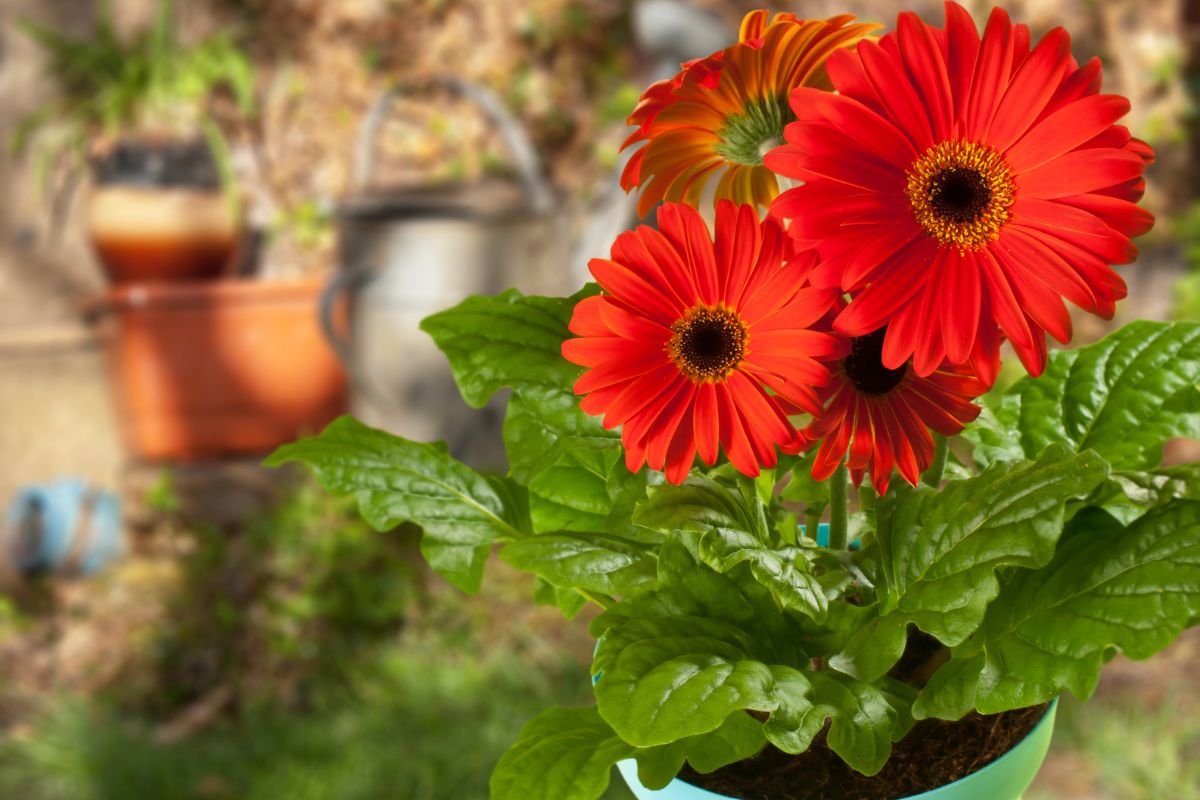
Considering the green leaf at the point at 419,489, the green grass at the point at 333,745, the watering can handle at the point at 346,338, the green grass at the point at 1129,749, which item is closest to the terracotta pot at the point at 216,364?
the watering can handle at the point at 346,338

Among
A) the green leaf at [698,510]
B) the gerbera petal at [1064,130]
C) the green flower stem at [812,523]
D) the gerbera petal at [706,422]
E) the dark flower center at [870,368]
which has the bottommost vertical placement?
the green flower stem at [812,523]

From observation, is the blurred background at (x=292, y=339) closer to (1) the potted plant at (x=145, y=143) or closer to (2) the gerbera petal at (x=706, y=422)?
(1) the potted plant at (x=145, y=143)

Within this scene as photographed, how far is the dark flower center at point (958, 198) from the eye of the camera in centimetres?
46

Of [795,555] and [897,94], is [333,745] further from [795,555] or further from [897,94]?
[897,94]

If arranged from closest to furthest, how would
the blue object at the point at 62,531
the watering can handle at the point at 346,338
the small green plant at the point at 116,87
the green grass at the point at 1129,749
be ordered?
the green grass at the point at 1129,749
the watering can handle at the point at 346,338
the blue object at the point at 62,531
the small green plant at the point at 116,87

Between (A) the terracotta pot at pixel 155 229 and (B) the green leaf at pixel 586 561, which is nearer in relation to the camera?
(B) the green leaf at pixel 586 561

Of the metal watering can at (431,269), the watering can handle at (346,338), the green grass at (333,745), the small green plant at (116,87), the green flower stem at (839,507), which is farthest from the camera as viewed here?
the small green plant at (116,87)

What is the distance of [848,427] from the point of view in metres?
0.50

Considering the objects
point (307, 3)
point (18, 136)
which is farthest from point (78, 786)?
point (307, 3)

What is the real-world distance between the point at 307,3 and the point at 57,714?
2.00 meters

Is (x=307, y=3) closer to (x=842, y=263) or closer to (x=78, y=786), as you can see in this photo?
(x=78, y=786)

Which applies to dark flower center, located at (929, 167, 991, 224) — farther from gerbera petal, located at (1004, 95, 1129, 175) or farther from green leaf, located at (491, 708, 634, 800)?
green leaf, located at (491, 708, 634, 800)

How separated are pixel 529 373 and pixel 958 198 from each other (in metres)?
0.23

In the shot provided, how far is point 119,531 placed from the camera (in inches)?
107
